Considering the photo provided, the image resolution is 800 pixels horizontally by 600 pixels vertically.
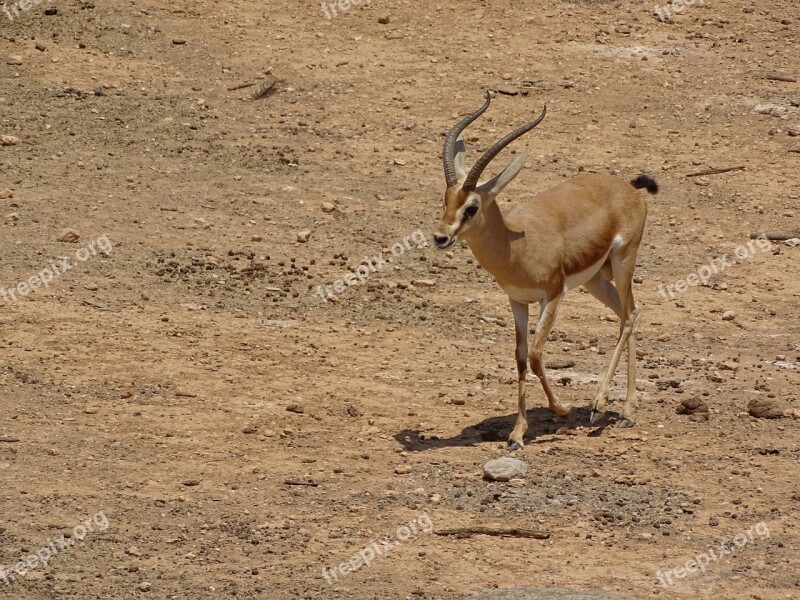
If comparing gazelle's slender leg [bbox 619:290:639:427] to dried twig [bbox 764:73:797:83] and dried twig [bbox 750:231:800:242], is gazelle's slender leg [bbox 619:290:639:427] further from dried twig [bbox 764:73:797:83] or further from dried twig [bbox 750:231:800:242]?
dried twig [bbox 764:73:797:83]

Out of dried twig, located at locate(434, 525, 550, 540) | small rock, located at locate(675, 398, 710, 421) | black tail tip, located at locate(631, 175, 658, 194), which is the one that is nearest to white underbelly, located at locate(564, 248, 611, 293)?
black tail tip, located at locate(631, 175, 658, 194)

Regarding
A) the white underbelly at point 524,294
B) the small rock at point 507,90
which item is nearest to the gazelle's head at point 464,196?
the white underbelly at point 524,294

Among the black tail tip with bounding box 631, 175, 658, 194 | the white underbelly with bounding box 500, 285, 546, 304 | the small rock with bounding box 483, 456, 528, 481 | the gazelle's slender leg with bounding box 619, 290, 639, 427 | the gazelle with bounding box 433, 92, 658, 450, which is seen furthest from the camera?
the black tail tip with bounding box 631, 175, 658, 194

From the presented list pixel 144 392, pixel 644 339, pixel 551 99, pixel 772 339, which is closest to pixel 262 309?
pixel 144 392

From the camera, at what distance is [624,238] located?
11.3 m

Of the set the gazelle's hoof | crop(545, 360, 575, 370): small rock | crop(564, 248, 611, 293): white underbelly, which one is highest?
crop(564, 248, 611, 293): white underbelly

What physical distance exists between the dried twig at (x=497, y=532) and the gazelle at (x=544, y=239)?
1.47 meters

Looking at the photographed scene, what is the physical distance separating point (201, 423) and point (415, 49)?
10.9 metres

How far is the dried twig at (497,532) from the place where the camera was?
8828 mm

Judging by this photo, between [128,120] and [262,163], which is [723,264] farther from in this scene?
[128,120]

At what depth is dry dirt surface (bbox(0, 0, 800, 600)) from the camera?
8.73 meters

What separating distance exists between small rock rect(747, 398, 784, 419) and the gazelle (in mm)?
960

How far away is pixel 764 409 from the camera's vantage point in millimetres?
11039

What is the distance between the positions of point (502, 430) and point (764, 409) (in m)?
2.18
